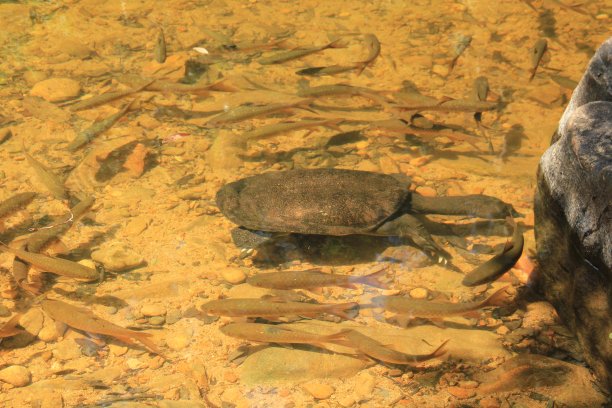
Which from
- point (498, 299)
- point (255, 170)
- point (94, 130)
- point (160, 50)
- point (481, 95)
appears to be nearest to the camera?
point (498, 299)

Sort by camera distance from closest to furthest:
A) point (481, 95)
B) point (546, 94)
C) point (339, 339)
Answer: point (339, 339) < point (481, 95) < point (546, 94)

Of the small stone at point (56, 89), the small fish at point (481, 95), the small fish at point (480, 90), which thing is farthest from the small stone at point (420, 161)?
the small stone at point (56, 89)

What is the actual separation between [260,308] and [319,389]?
26.6 inches

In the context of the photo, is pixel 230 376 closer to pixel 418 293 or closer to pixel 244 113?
pixel 418 293

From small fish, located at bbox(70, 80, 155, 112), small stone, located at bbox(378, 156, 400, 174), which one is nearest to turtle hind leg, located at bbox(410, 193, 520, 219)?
small stone, located at bbox(378, 156, 400, 174)

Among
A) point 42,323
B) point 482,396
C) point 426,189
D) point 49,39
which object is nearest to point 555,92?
point 426,189

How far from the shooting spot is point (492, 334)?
3.93 m

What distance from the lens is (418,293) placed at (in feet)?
14.0

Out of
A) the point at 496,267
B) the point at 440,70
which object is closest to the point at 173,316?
the point at 496,267

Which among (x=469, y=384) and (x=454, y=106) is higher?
(x=454, y=106)

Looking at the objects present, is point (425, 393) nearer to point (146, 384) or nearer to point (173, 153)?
point (146, 384)

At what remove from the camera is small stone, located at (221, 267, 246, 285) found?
4363mm

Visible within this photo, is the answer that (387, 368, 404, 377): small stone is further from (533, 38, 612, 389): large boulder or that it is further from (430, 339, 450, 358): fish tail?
(533, 38, 612, 389): large boulder

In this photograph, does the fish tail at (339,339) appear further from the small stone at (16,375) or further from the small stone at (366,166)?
the small stone at (366,166)
